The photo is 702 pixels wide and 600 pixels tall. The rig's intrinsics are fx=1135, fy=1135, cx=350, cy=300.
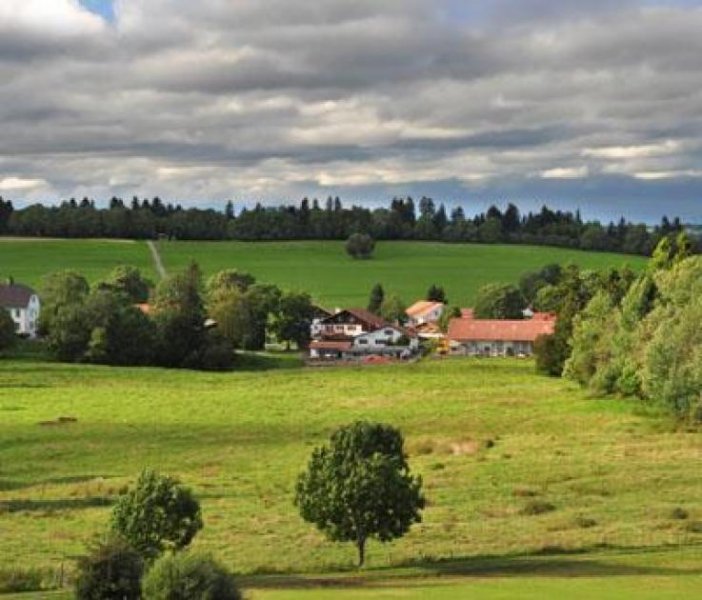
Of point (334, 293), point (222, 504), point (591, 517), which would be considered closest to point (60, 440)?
point (222, 504)

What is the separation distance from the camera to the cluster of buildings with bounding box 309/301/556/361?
5118 inches

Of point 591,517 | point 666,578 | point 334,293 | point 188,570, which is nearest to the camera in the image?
point 188,570

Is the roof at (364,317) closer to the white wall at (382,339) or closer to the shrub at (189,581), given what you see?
the white wall at (382,339)

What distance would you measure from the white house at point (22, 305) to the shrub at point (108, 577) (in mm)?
111586

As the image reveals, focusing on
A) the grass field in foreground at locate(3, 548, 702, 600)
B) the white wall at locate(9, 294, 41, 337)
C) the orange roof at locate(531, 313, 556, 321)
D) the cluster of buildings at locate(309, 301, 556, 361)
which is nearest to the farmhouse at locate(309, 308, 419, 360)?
the cluster of buildings at locate(309, 301, 556, 361)

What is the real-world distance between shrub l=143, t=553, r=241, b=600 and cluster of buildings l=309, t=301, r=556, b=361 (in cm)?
9592

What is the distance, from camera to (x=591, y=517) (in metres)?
37.8

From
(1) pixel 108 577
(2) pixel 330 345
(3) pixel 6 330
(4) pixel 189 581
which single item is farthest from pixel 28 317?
(4) pixel 189 581

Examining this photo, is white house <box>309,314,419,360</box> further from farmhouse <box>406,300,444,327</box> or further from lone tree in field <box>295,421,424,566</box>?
lone tree in field <box>295,421,424,566</box>

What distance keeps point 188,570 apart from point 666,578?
12685 millimetres

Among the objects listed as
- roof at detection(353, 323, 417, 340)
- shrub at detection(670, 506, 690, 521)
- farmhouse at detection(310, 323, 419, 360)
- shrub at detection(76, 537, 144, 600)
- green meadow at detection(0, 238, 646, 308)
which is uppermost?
green meadow at detection(0, 238, 646, 308)

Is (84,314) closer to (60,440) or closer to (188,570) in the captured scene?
(60,440)

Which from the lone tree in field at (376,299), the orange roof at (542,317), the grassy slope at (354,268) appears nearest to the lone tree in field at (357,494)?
the orange roof at (542,317)

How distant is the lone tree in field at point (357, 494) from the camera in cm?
3094
